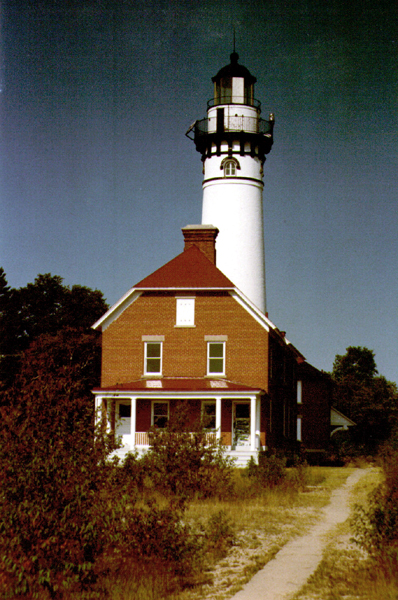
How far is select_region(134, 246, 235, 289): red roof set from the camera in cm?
3338

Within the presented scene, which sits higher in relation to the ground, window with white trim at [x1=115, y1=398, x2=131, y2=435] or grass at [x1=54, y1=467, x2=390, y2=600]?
window with white trim at [x1=115, y1=398, x2=131, y2=435]

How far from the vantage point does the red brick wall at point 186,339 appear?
108 ft

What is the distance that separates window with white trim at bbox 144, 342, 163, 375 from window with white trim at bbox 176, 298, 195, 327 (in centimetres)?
129

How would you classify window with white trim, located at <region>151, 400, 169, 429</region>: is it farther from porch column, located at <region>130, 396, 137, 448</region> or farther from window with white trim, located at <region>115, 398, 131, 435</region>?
porch column, located at <region>130, 396, 137, 448</region>

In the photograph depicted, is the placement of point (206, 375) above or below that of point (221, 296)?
below

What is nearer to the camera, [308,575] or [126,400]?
[308,575]

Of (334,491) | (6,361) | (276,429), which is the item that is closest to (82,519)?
(334,491)

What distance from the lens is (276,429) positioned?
37.2 meters

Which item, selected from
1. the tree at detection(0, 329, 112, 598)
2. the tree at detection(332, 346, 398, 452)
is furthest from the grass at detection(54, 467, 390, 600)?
the tree at detection(332, 346, 398, 452)

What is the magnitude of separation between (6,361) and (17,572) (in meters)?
38.6

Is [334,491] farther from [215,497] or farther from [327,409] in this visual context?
[327,409]

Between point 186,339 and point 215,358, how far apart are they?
1457 millimetres

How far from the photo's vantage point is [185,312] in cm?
3350

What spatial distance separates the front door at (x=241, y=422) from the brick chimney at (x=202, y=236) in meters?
7.20
